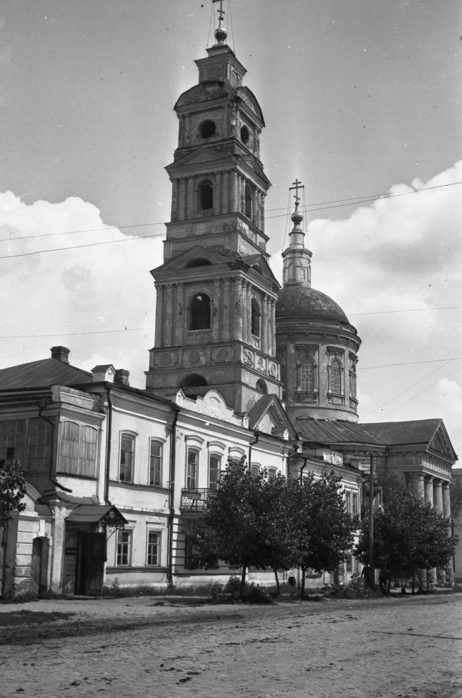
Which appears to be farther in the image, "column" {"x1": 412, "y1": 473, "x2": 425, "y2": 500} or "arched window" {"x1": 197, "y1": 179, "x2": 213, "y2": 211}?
"column" {"x1": 412, "y1": 473, "x2": 425, "y2": 500}

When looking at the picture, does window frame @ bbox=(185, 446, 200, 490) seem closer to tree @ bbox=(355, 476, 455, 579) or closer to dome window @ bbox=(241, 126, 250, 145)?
tree @ bbox=(355, 476, 455, 579)

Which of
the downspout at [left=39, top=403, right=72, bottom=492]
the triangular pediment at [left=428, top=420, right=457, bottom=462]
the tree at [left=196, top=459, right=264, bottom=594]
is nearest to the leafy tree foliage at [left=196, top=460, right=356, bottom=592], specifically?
the tree at [left=196, top=459, right=264, bottom=594]

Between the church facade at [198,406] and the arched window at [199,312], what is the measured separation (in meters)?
0.10

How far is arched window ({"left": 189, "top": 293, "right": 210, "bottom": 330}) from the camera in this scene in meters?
48.8

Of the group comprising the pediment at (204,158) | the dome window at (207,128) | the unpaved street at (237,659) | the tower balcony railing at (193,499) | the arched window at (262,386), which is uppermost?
the dome window at (207,128)

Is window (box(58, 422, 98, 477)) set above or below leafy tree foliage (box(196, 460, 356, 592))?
above

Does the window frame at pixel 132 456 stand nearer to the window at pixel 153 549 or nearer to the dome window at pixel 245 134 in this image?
the window at pixel 153 549

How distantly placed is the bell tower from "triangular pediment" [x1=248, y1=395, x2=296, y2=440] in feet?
4.63

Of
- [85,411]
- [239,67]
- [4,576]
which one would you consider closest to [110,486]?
[85,411]

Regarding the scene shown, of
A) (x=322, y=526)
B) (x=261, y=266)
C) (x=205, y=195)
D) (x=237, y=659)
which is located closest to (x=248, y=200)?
(x=205, y=195)

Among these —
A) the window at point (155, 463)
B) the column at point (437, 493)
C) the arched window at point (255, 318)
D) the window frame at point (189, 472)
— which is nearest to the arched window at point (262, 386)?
the arched window at point (255, 318)

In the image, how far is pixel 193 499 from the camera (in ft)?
117

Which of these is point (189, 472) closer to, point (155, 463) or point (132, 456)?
point (155, 463)

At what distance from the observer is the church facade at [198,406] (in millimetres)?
28984
